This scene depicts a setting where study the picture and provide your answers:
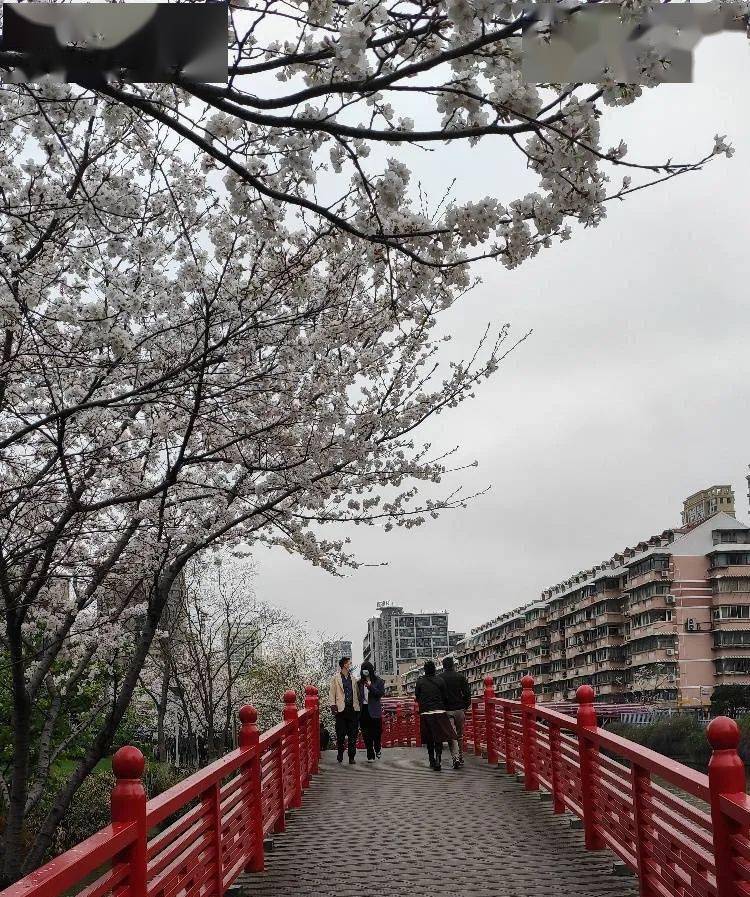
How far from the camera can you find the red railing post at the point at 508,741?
13.2 metres

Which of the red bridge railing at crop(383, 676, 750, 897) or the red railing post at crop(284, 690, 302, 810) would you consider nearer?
the red bridge railing at crop(383, 676, 750, 897)

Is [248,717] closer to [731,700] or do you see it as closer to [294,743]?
[294,743]

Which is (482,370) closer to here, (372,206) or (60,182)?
(60,182)

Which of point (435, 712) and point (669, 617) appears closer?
point (435, 712)

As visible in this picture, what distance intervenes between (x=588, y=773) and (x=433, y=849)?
4.77ft

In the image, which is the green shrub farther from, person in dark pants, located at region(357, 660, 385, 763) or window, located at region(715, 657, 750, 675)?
person in dark pants, located at region(357, 660, 385, 763)

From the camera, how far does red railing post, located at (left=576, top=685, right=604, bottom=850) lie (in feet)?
25.7

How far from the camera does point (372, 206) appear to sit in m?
4.88

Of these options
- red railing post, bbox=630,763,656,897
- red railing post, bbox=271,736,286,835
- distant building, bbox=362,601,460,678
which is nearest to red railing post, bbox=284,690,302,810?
red railing post, bbox=271,736,286,835

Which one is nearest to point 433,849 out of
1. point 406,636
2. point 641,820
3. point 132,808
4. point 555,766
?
point 555,766

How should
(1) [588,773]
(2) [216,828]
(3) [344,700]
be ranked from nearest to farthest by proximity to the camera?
(2) [216,828] → (1) [588,773] → (3) [344,700]

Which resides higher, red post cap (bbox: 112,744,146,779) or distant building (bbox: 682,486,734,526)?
distant building (bbox: 682,486,734,526)

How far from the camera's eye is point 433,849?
8148mm

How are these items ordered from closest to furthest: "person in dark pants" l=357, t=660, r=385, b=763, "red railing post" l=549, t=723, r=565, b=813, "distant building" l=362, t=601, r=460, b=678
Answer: "red railing post" l=549, t=723, r=565, b=813, "person in dark pants" l=357, t=660, r=385, b=763, "distant building" l=362, t=601, r=460, b=678
